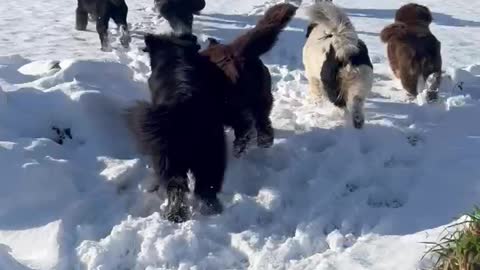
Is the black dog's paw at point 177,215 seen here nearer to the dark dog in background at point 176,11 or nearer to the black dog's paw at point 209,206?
the black dog's paw at point 209,206

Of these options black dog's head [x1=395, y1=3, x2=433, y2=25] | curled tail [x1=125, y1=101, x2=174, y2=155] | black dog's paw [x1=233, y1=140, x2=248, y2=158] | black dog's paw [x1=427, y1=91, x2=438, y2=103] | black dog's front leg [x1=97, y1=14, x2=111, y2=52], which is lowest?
black dog's front leg [x1=97, y1=14, x2=111, y2=52]

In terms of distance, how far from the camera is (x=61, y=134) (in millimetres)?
7195

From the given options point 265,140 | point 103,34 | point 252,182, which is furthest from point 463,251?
point 103,34

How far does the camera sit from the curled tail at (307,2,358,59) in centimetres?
735

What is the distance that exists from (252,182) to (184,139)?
100 centimetres

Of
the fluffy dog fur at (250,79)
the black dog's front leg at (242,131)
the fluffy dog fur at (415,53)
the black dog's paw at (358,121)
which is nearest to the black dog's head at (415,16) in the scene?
the fluffy dog fur at (415,53)

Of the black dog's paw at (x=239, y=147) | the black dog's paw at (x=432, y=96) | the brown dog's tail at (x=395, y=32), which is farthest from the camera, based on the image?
the brown dog's tail at (x=395, y=32)

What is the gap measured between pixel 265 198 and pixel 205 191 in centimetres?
54

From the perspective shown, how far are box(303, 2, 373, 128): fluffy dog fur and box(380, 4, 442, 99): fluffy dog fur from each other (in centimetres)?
87

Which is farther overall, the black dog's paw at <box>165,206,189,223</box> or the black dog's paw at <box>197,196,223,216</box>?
→ the black dog's paw at <box>197,196,223,216</box>

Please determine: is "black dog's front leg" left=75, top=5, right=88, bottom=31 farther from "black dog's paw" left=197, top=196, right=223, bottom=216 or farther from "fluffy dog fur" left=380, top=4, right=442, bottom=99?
"black dog's paw" left=197, top=196, right=223, bottom=216

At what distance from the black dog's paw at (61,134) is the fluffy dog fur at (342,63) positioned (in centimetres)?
245

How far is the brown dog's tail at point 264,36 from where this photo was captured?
7035 mm

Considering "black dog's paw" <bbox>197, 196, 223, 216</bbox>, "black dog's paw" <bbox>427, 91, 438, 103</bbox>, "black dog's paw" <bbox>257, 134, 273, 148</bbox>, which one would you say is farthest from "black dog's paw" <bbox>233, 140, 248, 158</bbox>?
"black dog's paw" <bbox>427, 91, 438, 103</bbox>
